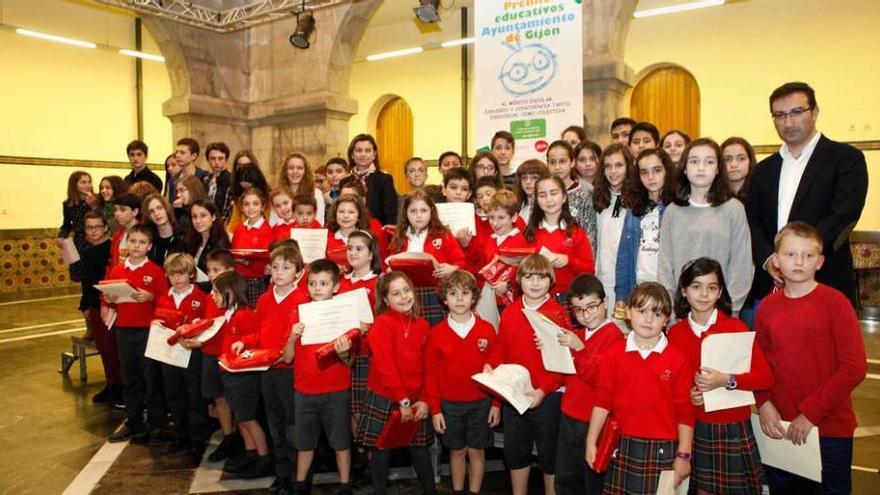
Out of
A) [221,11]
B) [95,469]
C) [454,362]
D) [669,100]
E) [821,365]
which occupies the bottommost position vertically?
[95,469]

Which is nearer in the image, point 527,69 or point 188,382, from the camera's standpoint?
point 188,382

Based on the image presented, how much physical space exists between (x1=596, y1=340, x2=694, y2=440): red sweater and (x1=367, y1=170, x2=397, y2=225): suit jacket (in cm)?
286

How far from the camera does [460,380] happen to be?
10.2 ft

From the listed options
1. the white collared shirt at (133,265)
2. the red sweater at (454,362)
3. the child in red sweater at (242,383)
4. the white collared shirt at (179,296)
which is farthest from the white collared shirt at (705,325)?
the white collared shirt at (133,265)

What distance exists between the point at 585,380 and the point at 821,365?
88 centimetres

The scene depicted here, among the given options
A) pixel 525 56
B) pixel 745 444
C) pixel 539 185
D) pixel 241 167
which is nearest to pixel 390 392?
pixel 539 185

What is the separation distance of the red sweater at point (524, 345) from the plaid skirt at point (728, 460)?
65 centimetres

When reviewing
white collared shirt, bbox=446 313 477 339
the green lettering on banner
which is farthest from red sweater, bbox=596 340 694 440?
the green lettering on banner

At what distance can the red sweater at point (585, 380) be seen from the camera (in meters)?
2.75

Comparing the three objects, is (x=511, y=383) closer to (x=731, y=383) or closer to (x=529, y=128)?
(x=731, y=383)

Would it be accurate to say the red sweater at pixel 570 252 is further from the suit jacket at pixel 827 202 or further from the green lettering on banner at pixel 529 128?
the green lettering on banner at pixel 529 128

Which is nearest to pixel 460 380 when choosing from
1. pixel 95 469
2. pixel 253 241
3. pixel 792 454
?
pixel 792 454

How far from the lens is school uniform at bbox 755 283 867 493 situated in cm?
242

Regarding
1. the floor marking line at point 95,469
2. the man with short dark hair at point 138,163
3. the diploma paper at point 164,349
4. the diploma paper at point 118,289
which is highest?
the man with short dark hair at point 138,163
